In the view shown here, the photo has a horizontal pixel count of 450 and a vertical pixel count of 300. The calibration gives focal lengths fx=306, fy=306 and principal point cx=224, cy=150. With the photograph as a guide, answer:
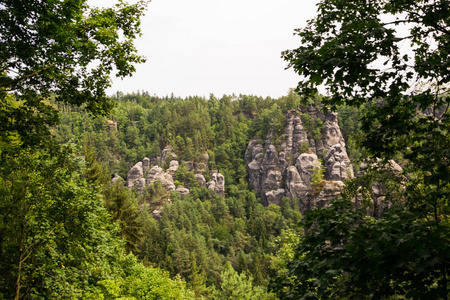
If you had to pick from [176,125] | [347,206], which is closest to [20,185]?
[347,206]

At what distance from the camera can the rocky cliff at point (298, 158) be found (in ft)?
289

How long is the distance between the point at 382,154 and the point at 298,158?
9161 centimetres

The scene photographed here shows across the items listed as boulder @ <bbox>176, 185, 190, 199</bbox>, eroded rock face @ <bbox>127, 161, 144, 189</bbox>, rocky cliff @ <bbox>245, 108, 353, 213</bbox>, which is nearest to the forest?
rocky cliff @ <bbox>245, 108, 353, 213</bbox>

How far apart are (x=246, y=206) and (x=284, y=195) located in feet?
41.6

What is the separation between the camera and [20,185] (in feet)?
25.3

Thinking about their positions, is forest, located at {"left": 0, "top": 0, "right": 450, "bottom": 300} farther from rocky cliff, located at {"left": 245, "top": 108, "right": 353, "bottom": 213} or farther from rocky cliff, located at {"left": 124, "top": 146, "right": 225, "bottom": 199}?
rocky cliff, located at {"left": 124, "top": 146, "right": 225, "bottom": 199}

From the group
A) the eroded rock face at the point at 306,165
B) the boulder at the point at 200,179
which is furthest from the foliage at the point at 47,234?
the boulder at the point at 200,179

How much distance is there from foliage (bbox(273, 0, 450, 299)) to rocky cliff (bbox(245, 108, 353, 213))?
3236 inches

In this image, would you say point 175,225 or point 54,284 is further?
point 175,225

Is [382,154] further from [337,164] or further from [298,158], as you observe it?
[298,158]

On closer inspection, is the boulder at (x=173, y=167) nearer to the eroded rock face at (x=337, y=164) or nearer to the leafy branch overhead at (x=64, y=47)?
the eroded rock face at (x=337, y=164)

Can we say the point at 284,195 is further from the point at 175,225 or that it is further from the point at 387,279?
the point at 387,279

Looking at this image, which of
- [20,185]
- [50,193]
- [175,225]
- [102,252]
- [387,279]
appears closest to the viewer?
[387,279]

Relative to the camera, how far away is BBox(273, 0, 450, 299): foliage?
137 inches
